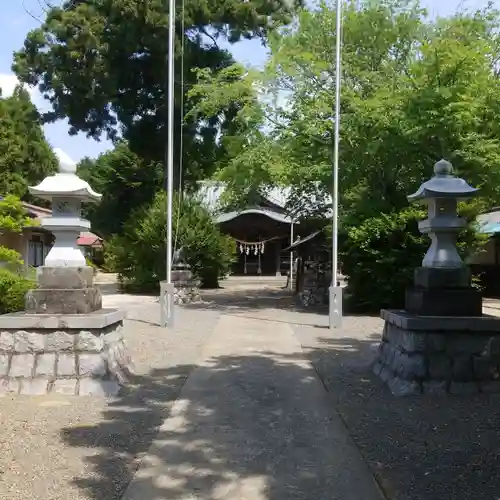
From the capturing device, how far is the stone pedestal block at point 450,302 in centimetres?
739

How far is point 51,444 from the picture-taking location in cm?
529

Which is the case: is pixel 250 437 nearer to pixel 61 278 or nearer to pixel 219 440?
pixel 219 440

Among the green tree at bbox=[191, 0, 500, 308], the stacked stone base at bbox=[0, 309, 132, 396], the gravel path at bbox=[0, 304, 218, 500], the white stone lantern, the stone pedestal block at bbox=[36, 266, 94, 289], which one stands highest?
the green tree at bbox=[191, 0, 500, 308]

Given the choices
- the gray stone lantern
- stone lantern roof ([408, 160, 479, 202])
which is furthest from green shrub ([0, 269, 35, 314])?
stone lantern roof ([408, 160, 479, 202])

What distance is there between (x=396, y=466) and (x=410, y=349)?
250 centimetres

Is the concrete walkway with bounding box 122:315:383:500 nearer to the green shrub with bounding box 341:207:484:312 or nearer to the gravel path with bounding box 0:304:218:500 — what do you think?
the gravel path with bounding box 0:304:218:500

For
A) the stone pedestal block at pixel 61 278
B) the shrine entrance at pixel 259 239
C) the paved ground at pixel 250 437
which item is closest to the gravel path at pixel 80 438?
the paved ground at pixel 250 437

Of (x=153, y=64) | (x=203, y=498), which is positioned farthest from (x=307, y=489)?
(x=153, y=64)

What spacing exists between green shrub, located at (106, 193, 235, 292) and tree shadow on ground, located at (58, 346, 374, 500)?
628 inches

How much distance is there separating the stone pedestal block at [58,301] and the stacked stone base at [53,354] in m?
0.33

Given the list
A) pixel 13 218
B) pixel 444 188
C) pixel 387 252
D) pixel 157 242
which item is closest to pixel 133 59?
pixel 157 242

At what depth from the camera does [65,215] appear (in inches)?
328

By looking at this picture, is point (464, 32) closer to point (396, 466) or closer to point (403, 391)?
point (403, 391)

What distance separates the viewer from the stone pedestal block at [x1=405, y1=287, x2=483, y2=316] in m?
7.39
